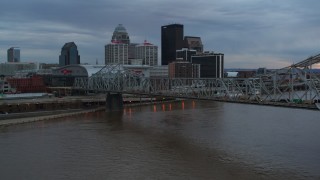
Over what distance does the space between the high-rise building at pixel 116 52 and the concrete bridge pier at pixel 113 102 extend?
392ft

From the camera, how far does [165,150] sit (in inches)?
1081

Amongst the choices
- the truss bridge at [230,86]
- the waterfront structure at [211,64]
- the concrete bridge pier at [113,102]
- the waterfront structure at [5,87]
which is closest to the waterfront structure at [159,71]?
the waterfront structure at [211,64]

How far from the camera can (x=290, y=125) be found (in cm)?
3672

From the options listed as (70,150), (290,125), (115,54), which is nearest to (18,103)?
(70,150)

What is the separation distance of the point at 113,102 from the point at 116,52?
124578mm

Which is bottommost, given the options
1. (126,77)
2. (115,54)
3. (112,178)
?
(112,178)

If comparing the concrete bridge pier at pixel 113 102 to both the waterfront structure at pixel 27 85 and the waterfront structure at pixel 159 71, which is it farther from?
the waterfront structure at pixel 159 71

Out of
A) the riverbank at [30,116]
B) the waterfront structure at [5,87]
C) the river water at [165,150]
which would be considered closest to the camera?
the river water at [165,150]

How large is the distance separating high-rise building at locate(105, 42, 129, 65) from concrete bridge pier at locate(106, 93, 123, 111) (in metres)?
119

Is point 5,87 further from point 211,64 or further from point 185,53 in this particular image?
point 185,53

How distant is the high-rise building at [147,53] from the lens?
18412 centimetres

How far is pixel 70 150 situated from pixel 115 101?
101 ft

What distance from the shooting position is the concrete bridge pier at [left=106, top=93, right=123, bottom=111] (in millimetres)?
57469

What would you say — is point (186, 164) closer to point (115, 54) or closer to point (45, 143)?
point (45, 143)
